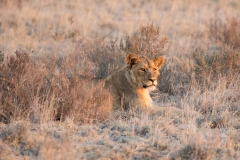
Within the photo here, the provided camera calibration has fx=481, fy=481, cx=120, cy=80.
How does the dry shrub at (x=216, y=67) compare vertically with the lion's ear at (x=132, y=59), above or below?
below

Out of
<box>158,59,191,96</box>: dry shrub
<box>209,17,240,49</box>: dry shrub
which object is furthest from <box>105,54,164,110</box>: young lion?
<box>209,17,240,49</box>: dry shrub

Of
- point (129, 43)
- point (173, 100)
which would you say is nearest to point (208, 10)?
point (129, 43)

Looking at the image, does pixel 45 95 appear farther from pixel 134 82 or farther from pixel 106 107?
pixel 134 82

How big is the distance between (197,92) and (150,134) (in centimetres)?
218

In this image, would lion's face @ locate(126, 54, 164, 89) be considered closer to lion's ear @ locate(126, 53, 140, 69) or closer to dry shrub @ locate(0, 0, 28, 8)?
lion's ear @ locate(126, 53, 140, 69)

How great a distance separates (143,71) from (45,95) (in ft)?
5.16

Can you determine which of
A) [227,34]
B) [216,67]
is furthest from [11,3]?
[216,67]

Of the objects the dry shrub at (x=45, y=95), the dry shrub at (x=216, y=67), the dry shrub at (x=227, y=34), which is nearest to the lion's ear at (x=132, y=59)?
the dry shrub at (x=45, y=95)

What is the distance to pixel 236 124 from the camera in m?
6.80

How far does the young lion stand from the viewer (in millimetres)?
7273

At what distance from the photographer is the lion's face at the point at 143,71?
7.23 meters

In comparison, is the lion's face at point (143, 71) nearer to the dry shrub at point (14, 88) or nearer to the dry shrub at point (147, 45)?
the dry shrub at point (14, 88)

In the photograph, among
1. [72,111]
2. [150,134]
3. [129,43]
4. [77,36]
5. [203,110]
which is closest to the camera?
[150,134]

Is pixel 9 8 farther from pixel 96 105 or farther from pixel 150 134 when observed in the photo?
pixel 150 134
